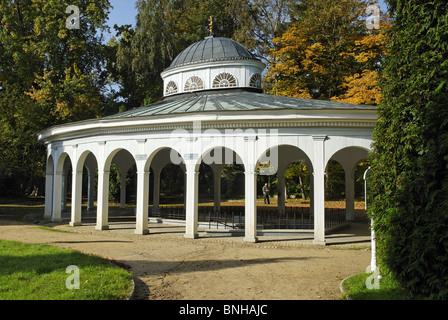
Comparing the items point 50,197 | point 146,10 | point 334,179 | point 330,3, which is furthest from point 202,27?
point 50,197

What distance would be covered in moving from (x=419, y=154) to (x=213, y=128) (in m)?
9.42

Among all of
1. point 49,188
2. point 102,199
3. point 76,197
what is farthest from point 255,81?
point 49,188

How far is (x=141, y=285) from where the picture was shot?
877 cm

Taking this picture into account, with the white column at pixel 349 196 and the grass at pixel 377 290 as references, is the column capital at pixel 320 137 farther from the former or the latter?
the white column at pixel 349 196

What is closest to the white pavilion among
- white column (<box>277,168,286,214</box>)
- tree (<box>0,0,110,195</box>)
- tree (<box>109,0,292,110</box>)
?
white column (<box>277,168,286,214</box>)

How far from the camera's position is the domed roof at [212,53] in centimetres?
2183

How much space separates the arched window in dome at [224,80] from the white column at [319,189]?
832 cm

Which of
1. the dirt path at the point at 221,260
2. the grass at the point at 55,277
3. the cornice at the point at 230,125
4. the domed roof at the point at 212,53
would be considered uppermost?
the domed roof at the point at 212,53

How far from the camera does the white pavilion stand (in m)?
14.6

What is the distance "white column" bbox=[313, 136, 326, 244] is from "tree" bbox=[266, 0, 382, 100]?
18024mm

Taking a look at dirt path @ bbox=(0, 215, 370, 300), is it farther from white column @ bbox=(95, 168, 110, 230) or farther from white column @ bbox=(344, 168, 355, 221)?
white column @ bbox=(344, 168, 355, 221)

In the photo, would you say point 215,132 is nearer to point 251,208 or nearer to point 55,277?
point 251,208

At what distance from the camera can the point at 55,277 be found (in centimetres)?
825

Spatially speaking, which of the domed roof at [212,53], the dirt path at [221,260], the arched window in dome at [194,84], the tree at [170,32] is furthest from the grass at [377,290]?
the tree at [170,32]
